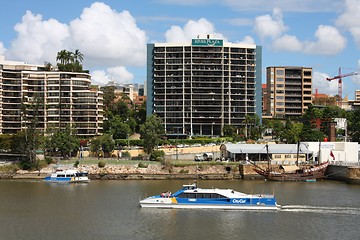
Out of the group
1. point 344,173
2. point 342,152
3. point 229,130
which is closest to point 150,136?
point 342,152

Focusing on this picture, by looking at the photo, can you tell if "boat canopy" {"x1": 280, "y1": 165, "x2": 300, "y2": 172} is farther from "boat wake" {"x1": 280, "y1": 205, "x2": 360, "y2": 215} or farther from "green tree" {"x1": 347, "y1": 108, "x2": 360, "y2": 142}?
"boat wake" {"x1": 280, "y1": 205, "x2": 360, "y2": 215}

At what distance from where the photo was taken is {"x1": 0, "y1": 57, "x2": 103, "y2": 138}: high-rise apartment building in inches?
6102

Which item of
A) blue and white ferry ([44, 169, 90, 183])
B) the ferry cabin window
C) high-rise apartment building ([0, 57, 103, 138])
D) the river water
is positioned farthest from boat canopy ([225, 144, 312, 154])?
the ferry cabin window

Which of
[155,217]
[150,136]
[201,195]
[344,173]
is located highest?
[150,136]

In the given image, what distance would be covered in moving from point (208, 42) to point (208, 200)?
123 meters

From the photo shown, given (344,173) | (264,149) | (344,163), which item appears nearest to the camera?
(344,173)

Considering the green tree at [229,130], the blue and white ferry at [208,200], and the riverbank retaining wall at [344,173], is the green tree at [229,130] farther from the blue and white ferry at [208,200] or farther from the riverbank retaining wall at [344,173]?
the blue and white ferry at [208,200]

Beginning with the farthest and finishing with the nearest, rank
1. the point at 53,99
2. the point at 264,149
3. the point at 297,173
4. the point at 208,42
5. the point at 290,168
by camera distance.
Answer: the point at 208,42 < the point at 53,99 < the point at 264,149 < the point at 290,168 < the point at 297,173

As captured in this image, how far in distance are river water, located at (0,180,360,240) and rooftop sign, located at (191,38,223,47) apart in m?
103

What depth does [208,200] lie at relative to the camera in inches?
2771

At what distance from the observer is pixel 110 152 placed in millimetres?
129625

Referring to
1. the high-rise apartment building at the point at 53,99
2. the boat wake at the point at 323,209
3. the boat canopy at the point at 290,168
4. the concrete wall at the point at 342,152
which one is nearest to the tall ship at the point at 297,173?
the boat canopy at the point at 290,168

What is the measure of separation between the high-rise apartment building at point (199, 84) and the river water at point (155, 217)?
9866 centimetres

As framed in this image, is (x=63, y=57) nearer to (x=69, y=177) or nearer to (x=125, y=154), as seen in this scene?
(x=125, y=154)
